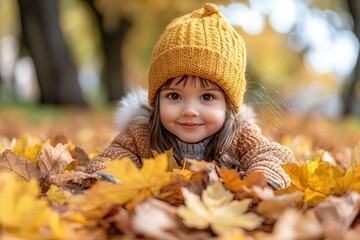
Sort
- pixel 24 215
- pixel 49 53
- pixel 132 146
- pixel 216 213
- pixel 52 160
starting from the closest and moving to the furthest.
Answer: pixel 24 215 → pixel 216 213 → pixel 52 160 → pixel 132 146 → pixel 49 53

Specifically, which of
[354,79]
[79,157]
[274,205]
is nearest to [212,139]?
[79,157]

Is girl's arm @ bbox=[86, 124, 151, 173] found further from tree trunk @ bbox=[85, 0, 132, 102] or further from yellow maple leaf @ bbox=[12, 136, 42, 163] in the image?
tree trunk @ bbox=[85, 0, 132, 102]

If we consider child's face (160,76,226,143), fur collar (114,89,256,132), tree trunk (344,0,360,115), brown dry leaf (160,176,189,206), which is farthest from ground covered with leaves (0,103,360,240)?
tree trunk (344,0,360,115)

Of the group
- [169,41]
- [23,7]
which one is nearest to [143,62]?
[23,7]

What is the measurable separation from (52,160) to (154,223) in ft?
3.02

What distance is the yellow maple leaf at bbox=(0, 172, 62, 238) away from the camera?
52.9 inches

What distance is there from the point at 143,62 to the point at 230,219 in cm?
2764

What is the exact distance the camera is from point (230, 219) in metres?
1.50

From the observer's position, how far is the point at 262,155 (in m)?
2.45

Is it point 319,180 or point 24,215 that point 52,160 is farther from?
point 319,180

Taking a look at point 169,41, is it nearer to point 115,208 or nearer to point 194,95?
point 194,95

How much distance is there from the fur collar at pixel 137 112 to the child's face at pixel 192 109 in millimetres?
229

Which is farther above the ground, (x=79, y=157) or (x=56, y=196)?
(x=79, y=157)

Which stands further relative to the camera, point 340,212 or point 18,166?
point 18,166
